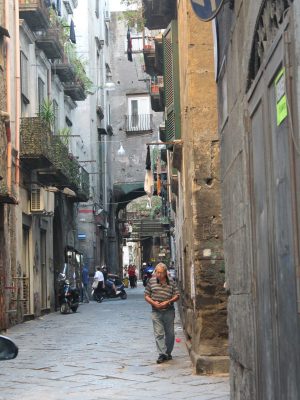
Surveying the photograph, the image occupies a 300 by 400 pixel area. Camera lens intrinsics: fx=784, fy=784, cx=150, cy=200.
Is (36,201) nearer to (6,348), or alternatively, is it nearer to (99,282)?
(99,282)

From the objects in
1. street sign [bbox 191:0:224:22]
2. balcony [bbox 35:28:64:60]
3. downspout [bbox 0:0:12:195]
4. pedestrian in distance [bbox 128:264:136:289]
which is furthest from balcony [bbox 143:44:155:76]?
pedestrian in distance [bbox 128:264:136:289]

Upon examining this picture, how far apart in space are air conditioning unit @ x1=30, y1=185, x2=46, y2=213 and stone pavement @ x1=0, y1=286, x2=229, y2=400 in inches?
187

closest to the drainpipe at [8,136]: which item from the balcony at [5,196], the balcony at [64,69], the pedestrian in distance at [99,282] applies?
the balcony at [5,196]

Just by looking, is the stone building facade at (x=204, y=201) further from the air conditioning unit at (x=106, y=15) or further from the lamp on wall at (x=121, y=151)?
the air conditioning unit at (x=106, y=15)

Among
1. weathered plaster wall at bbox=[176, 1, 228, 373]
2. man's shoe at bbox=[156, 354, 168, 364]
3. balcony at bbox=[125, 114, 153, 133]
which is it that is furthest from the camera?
balcony at bbox=[125, 114, 153, 133]

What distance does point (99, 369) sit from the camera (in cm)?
1039

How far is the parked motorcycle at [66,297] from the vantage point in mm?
22562

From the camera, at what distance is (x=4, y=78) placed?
706 inches

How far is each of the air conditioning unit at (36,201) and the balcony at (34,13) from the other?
14.7 feet

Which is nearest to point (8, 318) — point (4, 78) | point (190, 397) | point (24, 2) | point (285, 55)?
point (4, 78)

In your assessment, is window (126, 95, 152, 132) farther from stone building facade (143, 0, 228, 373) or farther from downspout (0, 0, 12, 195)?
stone building facade (143, 0, 228, 373)

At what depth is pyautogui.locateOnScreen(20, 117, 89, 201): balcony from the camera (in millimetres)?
19812

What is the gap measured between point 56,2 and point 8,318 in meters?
12.9

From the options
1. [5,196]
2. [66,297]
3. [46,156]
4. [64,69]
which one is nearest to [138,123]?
[64,69]
